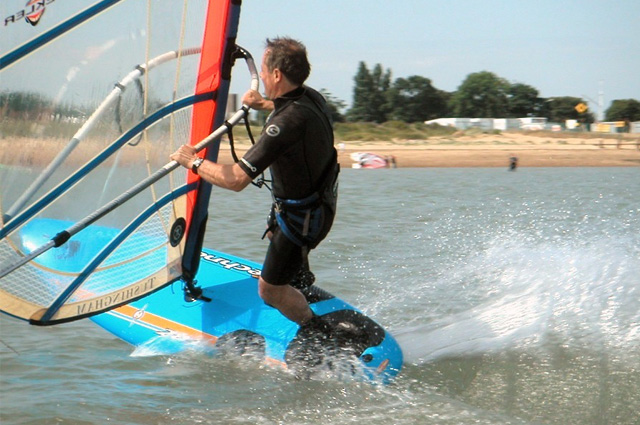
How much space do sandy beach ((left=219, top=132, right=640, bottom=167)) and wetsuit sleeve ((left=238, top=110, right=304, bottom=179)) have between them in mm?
16343

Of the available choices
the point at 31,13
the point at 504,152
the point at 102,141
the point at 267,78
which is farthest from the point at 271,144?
the point at 504,152

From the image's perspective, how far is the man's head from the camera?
3.55m

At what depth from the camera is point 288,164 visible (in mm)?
3600

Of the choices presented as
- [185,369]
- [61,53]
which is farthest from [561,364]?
[61,53]

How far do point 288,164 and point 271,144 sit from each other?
0.49 feet

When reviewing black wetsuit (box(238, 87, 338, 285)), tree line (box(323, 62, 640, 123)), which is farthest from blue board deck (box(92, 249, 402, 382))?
tree line (box(323, 62, 640, 123))

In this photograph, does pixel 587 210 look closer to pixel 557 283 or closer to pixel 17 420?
pixel 557 283

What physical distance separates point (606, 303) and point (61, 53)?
10.7ft

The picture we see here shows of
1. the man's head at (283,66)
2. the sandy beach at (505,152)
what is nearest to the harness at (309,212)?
the man's head at (283,66)

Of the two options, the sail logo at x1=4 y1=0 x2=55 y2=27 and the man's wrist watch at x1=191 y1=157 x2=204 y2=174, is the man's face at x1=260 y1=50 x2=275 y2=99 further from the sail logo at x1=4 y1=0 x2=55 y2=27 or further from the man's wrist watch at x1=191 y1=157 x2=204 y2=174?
the sail logo at x1=4 y1=0 x2=55 y2=27

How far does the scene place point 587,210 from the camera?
37.8 feet

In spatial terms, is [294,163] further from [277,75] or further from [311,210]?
[277,75]

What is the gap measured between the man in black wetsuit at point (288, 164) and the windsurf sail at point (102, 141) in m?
0.24

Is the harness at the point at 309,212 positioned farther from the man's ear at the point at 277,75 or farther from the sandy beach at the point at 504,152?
the sandy beach at the point at 504,152
